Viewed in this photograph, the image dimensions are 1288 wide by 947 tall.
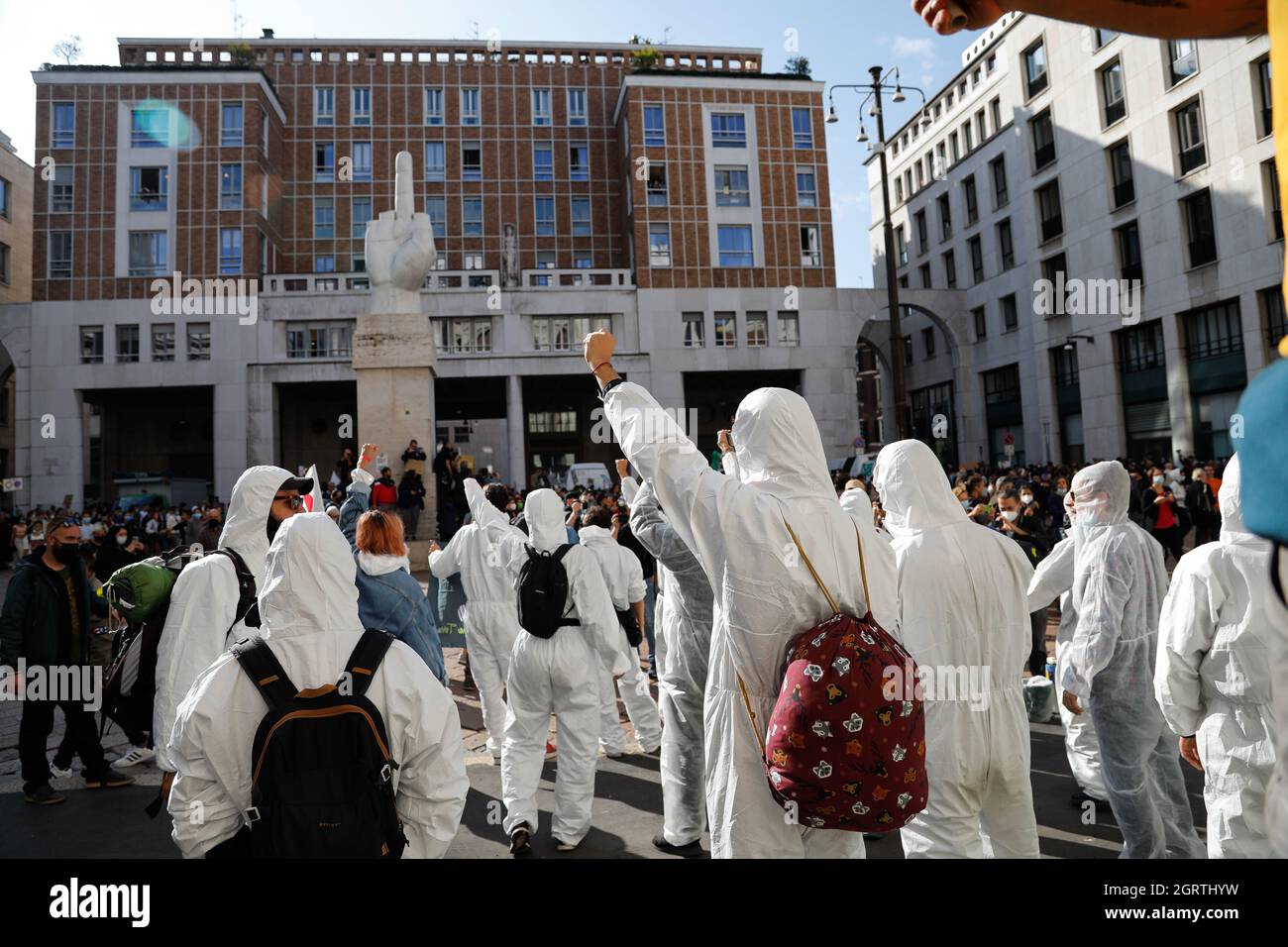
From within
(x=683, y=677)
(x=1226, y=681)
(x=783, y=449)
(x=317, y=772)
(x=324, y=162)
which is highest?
(x=324, y=162)

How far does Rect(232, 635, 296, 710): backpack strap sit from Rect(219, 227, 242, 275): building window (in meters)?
40.4

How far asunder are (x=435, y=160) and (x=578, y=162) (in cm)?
791

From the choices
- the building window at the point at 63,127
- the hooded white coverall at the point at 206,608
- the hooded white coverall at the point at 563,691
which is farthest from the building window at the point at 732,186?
the hooded white coverall at the point at 206,608

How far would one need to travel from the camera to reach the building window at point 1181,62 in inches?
919

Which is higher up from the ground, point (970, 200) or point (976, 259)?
point (970, 200)

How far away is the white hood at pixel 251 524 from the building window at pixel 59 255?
133 ft

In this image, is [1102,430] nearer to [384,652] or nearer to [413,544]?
[413,544]

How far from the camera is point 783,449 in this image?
2.72 meters

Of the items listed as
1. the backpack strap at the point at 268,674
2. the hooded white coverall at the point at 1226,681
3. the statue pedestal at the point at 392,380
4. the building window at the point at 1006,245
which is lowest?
the hooded white coverall at the point at 1226,681

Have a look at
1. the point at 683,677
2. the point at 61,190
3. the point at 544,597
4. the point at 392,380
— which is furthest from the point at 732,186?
the point at 683,677

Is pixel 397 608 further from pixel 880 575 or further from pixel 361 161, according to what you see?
pixel 361 161

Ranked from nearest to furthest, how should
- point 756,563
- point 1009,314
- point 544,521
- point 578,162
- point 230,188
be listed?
point 756,563 < point 544,521 < point 230,188 < point 1009,314 < point 578,162

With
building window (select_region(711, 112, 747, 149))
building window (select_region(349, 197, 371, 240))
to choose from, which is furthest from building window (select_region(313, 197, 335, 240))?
building window (select_region(711, 112, 747, 149))

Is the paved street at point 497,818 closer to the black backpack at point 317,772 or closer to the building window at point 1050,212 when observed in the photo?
the black backpack at point 317,772
